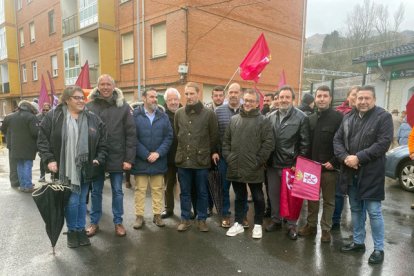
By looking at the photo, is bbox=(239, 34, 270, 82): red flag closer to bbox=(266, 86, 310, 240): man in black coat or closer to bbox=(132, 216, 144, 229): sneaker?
bbox=(266, 86, 310, 240): man in black coat

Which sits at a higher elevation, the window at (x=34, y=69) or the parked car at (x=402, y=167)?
the window at (x=34, y=69)

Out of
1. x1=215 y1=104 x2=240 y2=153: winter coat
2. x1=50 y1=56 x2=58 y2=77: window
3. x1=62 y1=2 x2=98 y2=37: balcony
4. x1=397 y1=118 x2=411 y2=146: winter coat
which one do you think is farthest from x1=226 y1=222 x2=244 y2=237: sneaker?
x1=50 y1=56 x2=58 y2=77: window

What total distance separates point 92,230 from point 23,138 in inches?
141

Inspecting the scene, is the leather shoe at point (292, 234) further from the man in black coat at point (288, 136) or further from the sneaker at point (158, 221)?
the sneaker at point (158, 221)

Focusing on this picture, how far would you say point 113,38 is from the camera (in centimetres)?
1783

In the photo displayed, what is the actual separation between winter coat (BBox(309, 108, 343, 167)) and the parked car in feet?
12.9

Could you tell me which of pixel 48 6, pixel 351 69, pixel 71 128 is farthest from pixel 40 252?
pixel 351 69

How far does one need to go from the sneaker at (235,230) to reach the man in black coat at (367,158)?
135cm

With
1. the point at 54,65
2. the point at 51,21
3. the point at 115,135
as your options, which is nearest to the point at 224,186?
the point at 115,135

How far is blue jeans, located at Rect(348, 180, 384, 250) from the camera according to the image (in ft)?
11.8

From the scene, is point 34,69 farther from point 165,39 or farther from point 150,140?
point 150,140

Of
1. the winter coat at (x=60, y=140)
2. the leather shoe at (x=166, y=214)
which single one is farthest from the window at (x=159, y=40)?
the winter coat at (x=60, y=140)

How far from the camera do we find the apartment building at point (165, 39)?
1470 centimetres

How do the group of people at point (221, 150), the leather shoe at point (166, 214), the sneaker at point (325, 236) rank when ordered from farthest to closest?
the leather shoe at point (166, 214) < the sneaker at point (325, 236) < the group of people at point (221, 150)
